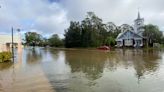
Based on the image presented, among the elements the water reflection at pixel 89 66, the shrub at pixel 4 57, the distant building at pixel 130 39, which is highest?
the distant building at pixel 130 39

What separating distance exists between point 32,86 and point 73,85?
7.13ft

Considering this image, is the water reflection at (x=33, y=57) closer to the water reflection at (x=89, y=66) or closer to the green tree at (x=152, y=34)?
the water reflection at (x=89, y=66)

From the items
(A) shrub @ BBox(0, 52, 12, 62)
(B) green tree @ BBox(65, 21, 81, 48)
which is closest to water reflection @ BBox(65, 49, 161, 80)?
(A) shrub @ BBox(0, 52, 12, 62)

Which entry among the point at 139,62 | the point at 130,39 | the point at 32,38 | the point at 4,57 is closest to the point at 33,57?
the point at 4,57

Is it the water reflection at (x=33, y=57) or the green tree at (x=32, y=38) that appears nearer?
the water reflection at (x=33, y=57)

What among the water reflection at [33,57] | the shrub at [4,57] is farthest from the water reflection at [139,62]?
the shrub at [4,57]

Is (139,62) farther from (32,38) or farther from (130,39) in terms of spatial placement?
(32,38)

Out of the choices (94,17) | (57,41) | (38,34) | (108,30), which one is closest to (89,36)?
(94,17)

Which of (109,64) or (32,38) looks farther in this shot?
(32,38)

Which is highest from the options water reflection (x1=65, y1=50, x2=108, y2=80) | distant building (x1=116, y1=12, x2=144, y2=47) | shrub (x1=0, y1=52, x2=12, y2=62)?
distant building (x1=116, y1=12, x2=144, y2=47)

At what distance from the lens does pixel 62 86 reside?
14.1 meters

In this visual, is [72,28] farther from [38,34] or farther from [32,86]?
[32,86]

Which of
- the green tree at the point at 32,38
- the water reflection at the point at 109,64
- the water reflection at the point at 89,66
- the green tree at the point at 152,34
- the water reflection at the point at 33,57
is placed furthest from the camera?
the green tree at the point at 32,38

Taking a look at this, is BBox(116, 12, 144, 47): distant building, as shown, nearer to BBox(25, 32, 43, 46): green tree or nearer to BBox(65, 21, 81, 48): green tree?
BBox(65, 21, 81, 48): green tree
